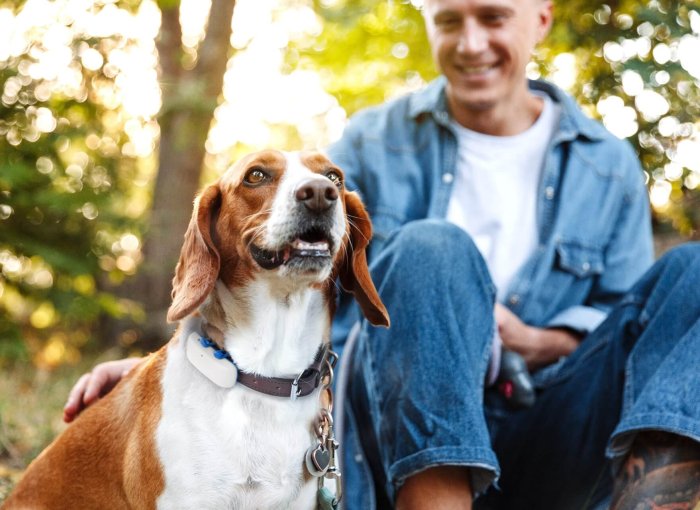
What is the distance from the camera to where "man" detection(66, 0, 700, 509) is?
2406 mm

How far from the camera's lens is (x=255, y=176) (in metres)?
2.54

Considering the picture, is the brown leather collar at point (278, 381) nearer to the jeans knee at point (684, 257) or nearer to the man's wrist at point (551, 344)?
the man's wrist at point (551, 344)

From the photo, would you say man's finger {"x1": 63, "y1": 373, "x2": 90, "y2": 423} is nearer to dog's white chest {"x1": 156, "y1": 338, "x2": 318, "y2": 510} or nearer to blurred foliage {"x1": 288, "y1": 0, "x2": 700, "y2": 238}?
dog's white chest {"x1": 156, "y1": 338, "x2": 318, "y2": 510}

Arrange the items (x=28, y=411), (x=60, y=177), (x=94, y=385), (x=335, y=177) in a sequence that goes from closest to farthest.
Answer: (x=335, y=177), (x=94, y=385), (x=28, y=411), (x=60, y=177)

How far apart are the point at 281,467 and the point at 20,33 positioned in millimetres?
3495

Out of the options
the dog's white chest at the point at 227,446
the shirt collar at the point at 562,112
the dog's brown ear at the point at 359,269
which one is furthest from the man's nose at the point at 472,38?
the dog's white chest at the point at 227,446

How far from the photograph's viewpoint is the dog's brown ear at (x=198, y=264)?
234 centimetres

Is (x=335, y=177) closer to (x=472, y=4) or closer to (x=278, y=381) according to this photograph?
(x=278, y=381)

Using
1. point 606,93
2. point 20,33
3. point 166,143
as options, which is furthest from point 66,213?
point 606,93

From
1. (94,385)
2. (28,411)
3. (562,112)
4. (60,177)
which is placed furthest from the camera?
(60,177)

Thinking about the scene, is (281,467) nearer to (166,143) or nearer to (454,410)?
(454,410)

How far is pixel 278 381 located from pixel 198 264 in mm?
397

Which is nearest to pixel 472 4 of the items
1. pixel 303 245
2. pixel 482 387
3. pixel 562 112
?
pixel 562 112

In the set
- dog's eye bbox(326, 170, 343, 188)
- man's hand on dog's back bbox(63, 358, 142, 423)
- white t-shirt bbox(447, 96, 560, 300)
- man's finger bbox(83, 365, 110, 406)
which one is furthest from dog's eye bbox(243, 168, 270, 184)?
white t-shirt bbox(447, 96, 560, 300)
